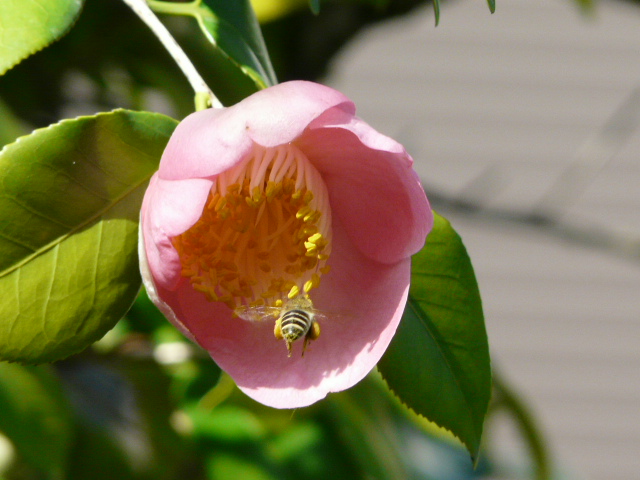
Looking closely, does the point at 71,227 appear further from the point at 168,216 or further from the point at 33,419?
the point at 33,419

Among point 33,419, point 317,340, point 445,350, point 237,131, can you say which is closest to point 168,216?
point 237,131

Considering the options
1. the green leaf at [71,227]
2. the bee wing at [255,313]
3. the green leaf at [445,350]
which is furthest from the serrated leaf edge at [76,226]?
the green leaf at [445,350]

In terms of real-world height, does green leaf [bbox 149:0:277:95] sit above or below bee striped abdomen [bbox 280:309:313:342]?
above

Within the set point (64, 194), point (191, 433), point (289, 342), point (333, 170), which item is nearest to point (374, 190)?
point (333, 170)

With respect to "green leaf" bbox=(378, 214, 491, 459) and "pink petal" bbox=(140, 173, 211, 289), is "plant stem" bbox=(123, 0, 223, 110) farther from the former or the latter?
"green leaf" bbox=(378, 214, 491, 459)

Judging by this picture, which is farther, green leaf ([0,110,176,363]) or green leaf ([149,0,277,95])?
green leaf ([149,0,277,95])

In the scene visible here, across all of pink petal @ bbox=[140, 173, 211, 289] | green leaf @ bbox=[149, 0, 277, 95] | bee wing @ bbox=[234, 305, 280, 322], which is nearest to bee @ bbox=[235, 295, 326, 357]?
bee wing @ bbox=[234, 305, 280, 322]

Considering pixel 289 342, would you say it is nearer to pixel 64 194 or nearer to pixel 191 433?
pixel 64 194
